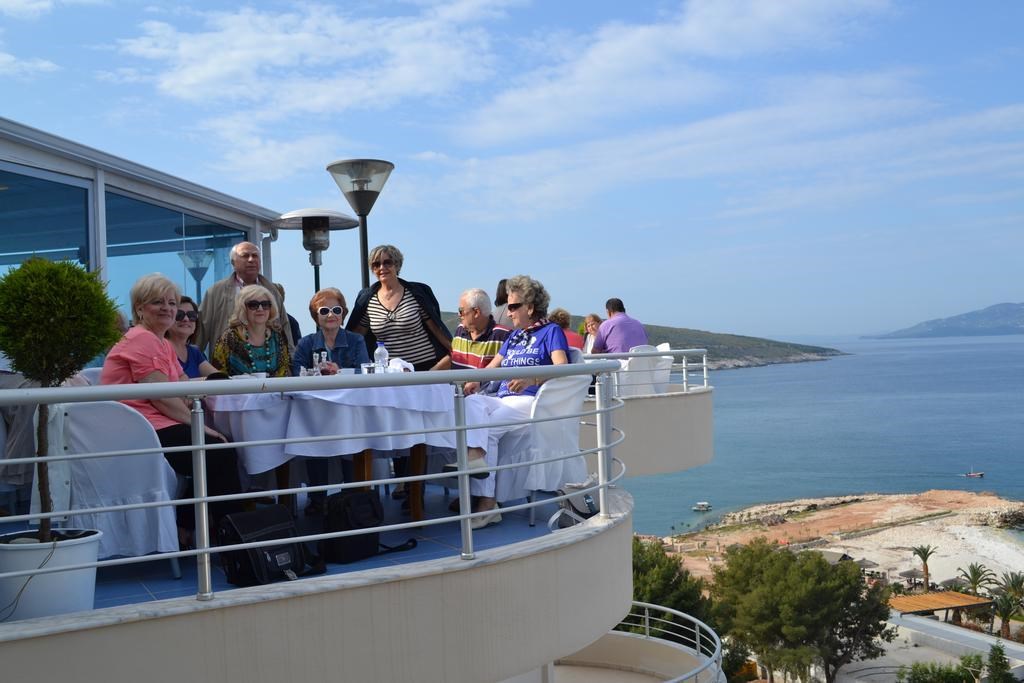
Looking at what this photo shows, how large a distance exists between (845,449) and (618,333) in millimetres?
92273

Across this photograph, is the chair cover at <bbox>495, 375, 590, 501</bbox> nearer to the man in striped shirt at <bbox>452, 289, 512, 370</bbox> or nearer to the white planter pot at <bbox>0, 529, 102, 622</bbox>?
the man in striped shirt at <bbox>452, 289, 512, 370</bbox>

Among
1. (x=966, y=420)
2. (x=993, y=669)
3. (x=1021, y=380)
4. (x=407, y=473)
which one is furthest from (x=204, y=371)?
(x=1021, y=380)

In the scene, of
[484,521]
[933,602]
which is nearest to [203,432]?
[484,521]

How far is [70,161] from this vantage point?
8.11 m

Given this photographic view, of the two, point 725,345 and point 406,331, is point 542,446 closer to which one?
point 406,331

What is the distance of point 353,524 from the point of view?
471cm

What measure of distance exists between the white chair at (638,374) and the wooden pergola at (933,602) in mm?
39419

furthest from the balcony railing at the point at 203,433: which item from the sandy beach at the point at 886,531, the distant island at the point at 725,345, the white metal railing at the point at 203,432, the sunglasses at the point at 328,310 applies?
the distant island at the point at 725,345

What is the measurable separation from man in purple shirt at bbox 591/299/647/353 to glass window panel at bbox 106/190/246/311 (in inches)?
199

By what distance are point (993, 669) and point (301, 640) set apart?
38.7 m

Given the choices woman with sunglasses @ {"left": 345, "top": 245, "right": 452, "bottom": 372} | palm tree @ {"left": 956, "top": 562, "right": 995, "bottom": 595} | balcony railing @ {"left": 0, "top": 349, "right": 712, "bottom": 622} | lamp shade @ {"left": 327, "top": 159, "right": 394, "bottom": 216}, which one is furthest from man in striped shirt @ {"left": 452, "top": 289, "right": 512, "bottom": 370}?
palm tree @ {"left": 956, "top": 562, "right": 995, "bottom": 595}

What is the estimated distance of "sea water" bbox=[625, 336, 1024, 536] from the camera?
8050cm

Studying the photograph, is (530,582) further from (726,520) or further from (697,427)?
(726,520)

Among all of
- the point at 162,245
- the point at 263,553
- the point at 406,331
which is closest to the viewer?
the point at 263,553
